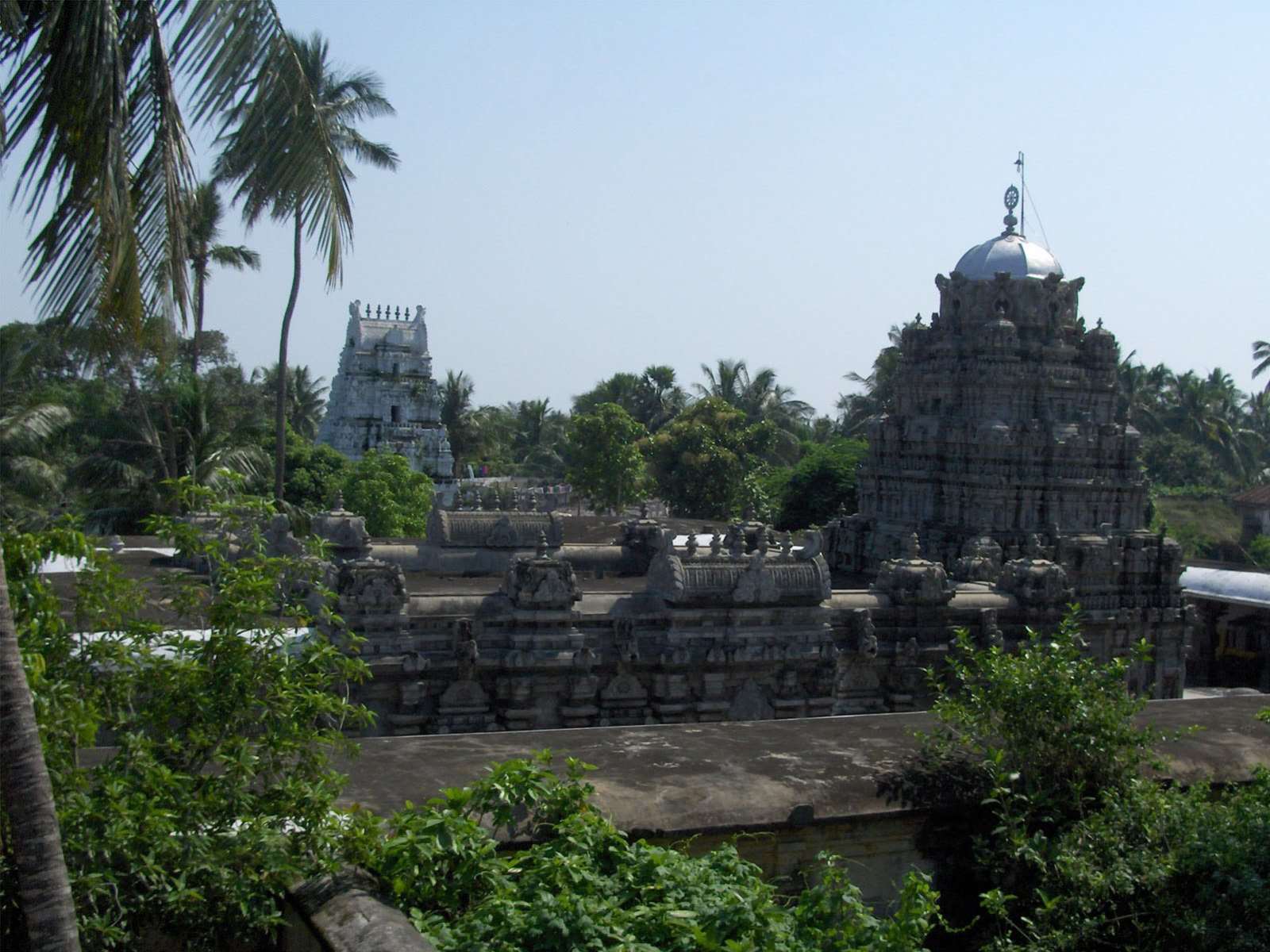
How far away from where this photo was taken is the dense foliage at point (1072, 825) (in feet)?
22.8

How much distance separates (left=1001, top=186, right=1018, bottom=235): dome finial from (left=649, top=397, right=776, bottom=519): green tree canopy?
18.0 metres

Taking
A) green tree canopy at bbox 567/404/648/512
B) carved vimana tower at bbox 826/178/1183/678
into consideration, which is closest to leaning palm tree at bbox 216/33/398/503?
carved vimana tower at bbox 826/178/1183/678

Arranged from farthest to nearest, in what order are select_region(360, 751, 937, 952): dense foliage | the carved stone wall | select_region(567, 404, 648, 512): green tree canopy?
select_region(567, 404, 648, 512): green tree canopy < the carved stone wall < select_region(360, 751, 937, 952): dense foliage

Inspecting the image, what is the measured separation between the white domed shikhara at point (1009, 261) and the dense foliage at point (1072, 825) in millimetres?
21520

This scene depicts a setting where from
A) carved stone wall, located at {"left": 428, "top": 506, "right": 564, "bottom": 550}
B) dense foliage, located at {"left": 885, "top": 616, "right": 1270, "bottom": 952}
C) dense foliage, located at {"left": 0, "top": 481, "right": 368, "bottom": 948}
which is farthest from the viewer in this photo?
carved stone wall, located at {"left": 428, "top": 506, "right": 564, "bottom": 550}

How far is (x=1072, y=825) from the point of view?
757 centimetres

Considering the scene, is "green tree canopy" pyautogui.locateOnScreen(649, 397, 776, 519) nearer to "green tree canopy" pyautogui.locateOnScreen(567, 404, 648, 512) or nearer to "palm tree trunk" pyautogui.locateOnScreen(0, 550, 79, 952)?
"green tree canopy" pyautogui.locateOnScreen(567, 404, 648, 512)

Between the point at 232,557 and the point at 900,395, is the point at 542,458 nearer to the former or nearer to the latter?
the point at 900,395

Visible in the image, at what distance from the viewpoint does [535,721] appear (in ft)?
49.6

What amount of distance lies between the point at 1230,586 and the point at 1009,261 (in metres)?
9.26

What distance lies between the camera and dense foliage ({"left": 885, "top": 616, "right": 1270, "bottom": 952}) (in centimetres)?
694

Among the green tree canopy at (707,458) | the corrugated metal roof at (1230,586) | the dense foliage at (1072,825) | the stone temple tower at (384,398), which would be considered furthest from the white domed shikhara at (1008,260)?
the stone temple tower at (384,398)

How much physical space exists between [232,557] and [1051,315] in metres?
19.3

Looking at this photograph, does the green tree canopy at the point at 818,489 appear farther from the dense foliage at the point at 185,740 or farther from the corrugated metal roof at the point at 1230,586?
the dense foliage at the point at 185,740
